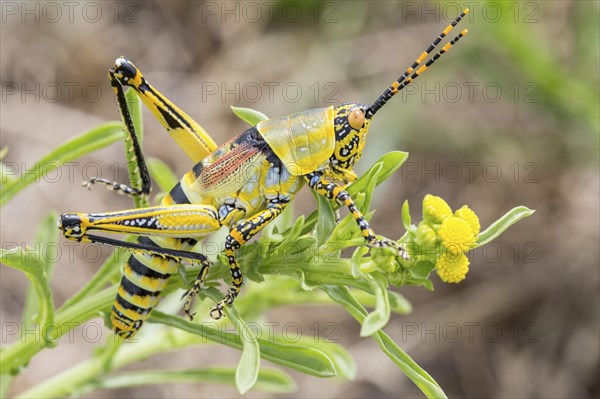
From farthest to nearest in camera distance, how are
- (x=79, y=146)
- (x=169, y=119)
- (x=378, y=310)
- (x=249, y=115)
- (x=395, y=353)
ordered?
(x=79, y=146) → (x=169, y=119) → (x=249, y=115) → (x=395, y=353) → (x=378, y=310)

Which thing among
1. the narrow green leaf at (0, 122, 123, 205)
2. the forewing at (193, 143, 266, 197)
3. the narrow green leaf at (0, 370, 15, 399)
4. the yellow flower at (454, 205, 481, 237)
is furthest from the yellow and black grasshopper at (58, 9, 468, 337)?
the narrow green leaf at (0, 370, 15, 399)

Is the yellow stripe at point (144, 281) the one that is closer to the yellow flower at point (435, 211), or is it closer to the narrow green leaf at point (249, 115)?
the narrow green leaf at point (249, 115)

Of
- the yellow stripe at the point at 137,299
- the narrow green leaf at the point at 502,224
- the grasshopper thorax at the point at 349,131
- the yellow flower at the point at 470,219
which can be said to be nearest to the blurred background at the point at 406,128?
the grasshopper thorax at the point at 349,131

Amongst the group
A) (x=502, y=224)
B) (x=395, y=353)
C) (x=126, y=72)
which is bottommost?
(x=395, y=353)

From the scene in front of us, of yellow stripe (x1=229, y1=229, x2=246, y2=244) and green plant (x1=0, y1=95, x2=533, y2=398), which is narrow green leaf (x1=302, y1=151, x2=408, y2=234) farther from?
yellow stripe (x1=229, y1=229, x2=246, y2=244)

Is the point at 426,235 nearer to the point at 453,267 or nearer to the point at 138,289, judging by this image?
the point at 453,267

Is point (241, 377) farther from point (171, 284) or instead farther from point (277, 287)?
point (277, 287)

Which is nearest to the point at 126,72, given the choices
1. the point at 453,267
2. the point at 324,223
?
the point at 324,223

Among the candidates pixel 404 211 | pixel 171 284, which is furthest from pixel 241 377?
pixel 404 211
